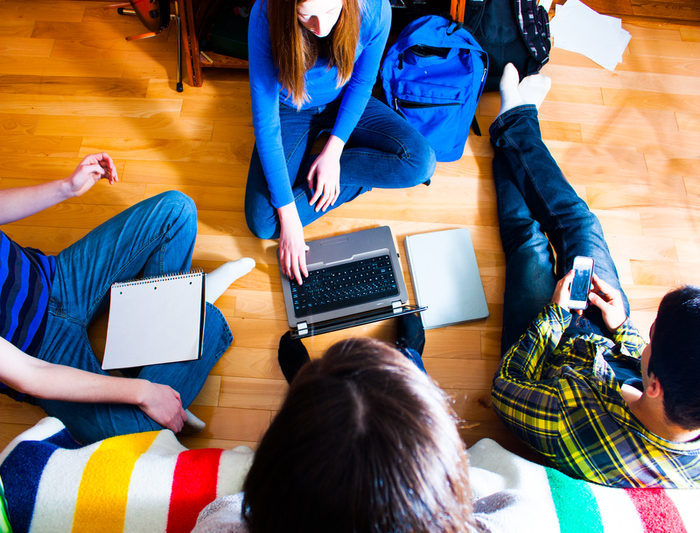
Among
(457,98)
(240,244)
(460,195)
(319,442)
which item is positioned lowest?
(240,244)

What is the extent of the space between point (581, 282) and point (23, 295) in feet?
4.73

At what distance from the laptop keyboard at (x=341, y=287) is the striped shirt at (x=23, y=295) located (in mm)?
644

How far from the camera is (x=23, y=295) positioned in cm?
100

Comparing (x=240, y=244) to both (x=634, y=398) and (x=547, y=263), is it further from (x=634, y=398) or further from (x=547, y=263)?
(x=634, y=398)

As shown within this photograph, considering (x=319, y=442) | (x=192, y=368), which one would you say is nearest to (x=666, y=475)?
(x=319, y=442)

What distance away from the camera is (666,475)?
0.84 m

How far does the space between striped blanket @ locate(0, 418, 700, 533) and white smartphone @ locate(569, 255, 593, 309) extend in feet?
1.45

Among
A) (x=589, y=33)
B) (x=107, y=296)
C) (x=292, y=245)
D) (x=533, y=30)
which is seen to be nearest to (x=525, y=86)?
(x=533, y=30)

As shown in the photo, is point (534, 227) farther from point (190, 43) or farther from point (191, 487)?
point (190, 43)

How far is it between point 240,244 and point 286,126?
413mm

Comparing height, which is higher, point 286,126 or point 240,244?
point 286,126

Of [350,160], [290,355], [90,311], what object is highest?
[350,160]

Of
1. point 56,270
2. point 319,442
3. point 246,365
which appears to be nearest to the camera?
point 319,442

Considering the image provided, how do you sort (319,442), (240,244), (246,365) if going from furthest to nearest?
(240,244)
(246,365)
(319,442)
